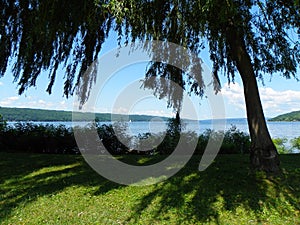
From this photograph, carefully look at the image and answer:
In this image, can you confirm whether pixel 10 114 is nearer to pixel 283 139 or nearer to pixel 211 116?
pixel 211 116

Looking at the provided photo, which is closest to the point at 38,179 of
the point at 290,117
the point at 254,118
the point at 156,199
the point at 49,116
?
the point at 156,199

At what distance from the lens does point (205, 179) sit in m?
5.20

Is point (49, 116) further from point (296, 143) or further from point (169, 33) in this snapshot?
point (296, 143)

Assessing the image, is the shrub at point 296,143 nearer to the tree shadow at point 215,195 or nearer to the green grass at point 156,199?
the green grass at point 156,199

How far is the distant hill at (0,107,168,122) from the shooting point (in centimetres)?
941

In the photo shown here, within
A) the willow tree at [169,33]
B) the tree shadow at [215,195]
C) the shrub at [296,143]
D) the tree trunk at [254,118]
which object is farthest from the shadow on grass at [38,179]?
the shrub at [296,143]

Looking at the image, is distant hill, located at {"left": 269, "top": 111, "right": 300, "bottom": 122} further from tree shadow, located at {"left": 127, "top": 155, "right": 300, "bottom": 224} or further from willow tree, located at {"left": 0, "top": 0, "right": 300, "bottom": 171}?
tree shadow, located at {"left": 127, "top": 155, "right": 300, "bottom": 224}

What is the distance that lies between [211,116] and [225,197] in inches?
142

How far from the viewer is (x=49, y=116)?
539 inches

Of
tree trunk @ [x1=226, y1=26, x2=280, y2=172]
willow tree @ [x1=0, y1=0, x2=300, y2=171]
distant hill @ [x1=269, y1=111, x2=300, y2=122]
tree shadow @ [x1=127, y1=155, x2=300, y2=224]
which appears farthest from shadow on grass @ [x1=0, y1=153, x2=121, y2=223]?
distant hill @ [x1=269, y1=111, x2=300, y2=122]

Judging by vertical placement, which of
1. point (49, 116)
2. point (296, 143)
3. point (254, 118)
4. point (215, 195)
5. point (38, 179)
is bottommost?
point (38, 179)

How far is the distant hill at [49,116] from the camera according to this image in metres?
9.41

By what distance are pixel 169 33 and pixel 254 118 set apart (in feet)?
7.67

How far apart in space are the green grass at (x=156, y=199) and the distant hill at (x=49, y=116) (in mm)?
3597
